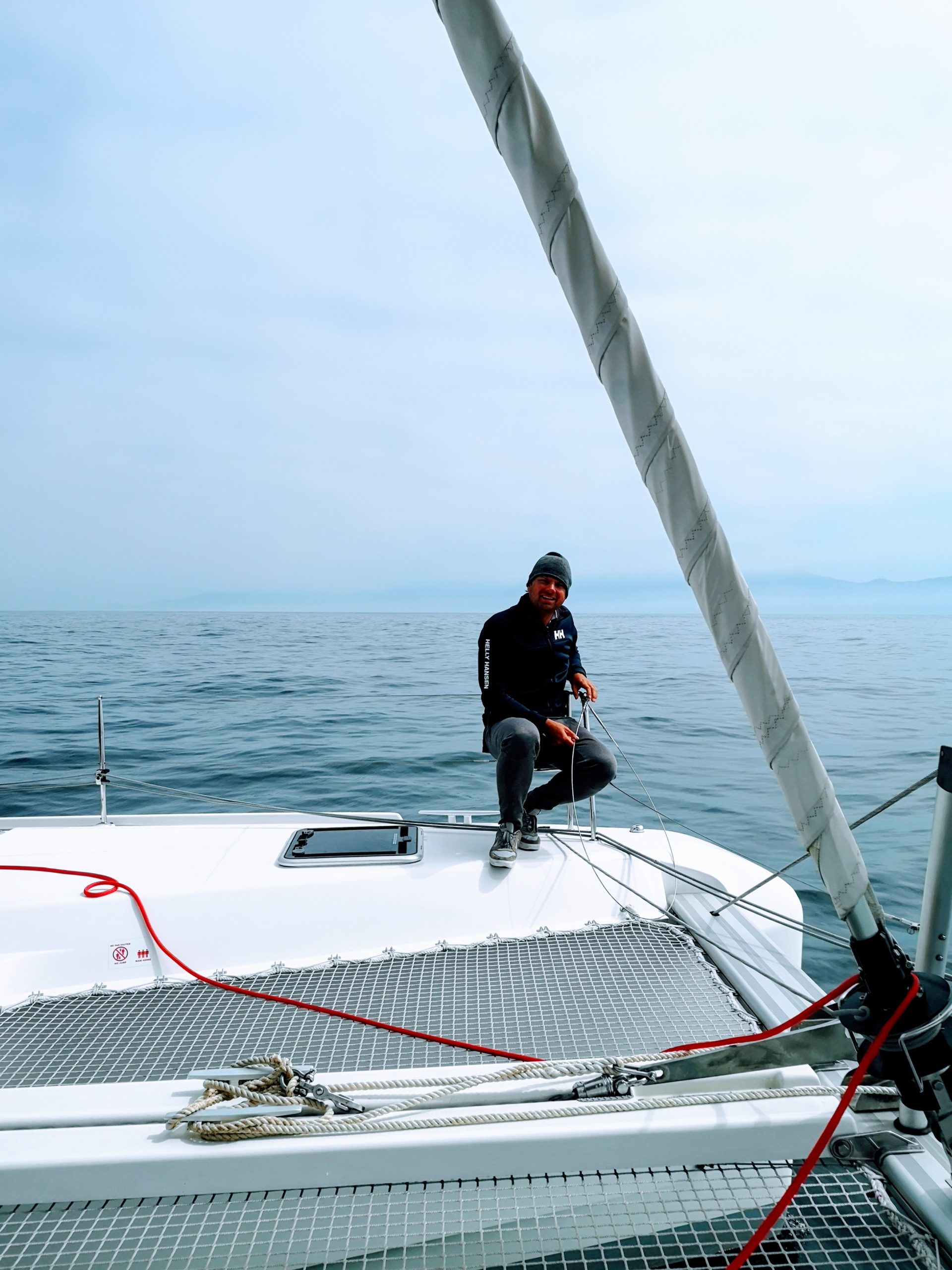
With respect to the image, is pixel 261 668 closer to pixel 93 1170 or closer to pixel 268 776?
pixel 268 776

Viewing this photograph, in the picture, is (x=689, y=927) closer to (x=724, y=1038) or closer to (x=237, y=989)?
(x=724, y=1038)

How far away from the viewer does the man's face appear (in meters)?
3.01

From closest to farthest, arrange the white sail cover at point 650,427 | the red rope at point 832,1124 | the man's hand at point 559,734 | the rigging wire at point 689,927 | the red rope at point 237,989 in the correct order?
the white sail cover at point 650,427 < the red rope at point 832,1124 < the red rope at point 237,989 < the rigging wire at point 689,927 < the man's hand at point 559,734

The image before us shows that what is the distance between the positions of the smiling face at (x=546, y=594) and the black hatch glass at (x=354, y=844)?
2.97 ft

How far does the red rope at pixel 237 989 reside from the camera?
65.9 inches

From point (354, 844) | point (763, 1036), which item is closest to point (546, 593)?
point (354, 844)

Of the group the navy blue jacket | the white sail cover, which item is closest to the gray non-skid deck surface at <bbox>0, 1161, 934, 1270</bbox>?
the white sail cover

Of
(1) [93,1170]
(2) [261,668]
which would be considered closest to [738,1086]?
(1) [93,1170]

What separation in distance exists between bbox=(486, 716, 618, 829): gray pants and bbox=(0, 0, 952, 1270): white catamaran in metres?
0.81

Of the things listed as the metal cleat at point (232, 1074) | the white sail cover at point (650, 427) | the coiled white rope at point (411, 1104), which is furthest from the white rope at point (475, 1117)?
the white sail cover at point (650, 427)

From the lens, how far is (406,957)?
2.17 metres

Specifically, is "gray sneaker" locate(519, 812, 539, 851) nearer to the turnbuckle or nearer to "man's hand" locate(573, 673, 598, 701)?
"man's hand" locate(573, 673, 598, 701)

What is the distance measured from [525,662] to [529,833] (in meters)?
0.65

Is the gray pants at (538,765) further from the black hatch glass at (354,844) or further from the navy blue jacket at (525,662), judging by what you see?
the black hatch glass at (354,844)
